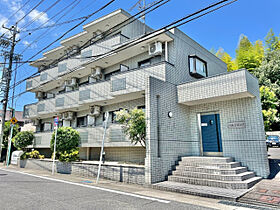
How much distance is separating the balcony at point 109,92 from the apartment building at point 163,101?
0.05 metres

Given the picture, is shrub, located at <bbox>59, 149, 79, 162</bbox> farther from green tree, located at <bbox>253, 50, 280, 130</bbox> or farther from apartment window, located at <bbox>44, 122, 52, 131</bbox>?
green tree, located at <bbox>253, 50, 280, 130</bbox>

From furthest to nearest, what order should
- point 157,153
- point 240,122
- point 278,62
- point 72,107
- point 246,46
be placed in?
point 246,46
point 278,62
point 72,107
point 240,122
point 157,153

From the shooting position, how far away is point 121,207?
4602mm

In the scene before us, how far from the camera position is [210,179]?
6.71m

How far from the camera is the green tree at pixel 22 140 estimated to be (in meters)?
15.0

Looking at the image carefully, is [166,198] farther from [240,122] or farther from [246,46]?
[246,46]

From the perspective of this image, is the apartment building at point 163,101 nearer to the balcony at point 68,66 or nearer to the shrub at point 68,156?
the balcony at point 68,66

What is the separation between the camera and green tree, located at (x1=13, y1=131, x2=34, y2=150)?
1504cm

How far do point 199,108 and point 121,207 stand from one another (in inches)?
250

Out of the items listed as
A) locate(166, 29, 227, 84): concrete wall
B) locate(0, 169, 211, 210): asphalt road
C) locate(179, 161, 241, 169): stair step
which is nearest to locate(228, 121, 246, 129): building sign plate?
locate(179, 161, 241, 169): stair step

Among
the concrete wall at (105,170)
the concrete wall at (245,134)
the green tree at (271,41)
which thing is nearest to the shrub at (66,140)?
the concrete wall at (105,170)

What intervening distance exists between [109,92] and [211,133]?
632cm

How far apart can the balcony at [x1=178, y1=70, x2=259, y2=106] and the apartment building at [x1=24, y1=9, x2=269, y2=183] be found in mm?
36

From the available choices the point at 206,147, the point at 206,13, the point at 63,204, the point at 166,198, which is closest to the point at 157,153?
the point at 166,198
